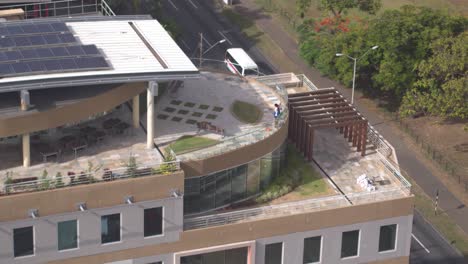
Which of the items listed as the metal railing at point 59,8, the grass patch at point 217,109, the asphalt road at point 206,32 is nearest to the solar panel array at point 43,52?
the grass patch at point 217,109

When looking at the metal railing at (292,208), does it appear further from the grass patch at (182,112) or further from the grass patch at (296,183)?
the grass patch at (182,112)

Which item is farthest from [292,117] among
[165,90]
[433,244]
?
[433,244]

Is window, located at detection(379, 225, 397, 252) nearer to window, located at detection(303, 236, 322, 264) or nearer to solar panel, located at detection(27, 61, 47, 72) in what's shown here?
window, located at detection(303, 236, 322, 264)

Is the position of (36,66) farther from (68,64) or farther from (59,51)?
(59,51)

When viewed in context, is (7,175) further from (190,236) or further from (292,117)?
(292,117)

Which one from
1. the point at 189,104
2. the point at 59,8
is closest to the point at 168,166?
the point at 189,104

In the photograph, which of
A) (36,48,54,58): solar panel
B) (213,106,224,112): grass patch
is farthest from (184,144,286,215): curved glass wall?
(36,48,54,58): solar panel
